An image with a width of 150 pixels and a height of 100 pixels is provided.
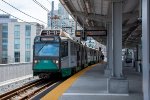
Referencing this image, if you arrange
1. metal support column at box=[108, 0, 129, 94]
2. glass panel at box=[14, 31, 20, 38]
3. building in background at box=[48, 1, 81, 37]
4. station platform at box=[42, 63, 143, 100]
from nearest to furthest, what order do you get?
1. station platform at box=[42, 63, 143, 100]
2. metal support column at box=[108, 0, 129, 94]
3. building in background at box=[48, 1, 81, 37]
4. glass panel at box=[14, 31, 20, 38]

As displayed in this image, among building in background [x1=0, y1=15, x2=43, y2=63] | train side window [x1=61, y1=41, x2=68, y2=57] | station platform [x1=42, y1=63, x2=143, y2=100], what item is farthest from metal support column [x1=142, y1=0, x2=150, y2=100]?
building in background [x1=0, y1=15, x2=43, y2=63]

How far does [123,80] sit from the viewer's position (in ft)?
48.1

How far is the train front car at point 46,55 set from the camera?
22609 millimetres

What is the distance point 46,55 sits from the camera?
75.4 feet

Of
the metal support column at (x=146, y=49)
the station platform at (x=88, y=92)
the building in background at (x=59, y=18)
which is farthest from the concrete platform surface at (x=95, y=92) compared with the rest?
the building in background at (x=59, y=18)

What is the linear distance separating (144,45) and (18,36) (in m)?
46.1

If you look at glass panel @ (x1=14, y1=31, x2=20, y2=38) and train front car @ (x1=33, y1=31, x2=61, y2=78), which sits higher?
glass panel @ (x1=14, y1=31, x2=20, y2=38)

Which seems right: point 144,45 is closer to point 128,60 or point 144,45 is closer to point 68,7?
point 68,7

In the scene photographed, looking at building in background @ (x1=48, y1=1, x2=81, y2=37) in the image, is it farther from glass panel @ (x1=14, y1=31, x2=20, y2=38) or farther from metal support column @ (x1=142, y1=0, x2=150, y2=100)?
metal support column @ (x1=142, y1=0, x2=150, y2=100)

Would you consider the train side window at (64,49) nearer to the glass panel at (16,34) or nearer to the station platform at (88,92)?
the station platform at (88,92)

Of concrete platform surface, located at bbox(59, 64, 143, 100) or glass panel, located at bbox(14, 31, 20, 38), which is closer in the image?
concrete platform surface, located at bbox(59, 64, 143, 100)

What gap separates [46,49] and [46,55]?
0.45 metres

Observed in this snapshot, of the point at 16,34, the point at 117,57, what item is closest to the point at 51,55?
the point at 117,57

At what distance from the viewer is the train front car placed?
22.6m
